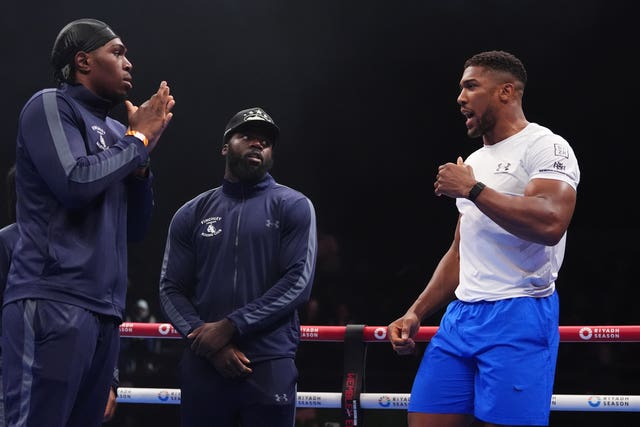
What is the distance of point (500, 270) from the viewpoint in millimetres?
2332

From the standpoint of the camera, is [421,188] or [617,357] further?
[421,188]

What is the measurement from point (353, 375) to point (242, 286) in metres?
0.56

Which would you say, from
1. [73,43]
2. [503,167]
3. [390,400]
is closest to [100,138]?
[73,43]

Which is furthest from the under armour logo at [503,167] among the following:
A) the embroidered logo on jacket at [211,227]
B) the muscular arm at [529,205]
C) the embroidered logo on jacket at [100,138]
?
the embroidered logo on jacket at [100,138]

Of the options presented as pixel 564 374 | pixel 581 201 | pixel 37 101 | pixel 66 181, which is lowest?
pixel 564 374

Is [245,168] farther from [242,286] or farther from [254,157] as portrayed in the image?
[242,286]

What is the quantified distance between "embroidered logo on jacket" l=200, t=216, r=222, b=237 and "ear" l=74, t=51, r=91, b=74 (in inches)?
31.9

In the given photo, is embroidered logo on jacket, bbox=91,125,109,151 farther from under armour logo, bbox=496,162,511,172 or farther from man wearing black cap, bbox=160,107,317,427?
under armour logo, bbox=496,162,511,172

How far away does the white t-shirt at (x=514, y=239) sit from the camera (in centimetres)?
229

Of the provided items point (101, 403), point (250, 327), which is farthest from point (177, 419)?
point (101, 403)

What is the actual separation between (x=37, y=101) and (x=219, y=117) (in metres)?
6.26

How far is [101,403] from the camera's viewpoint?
1989 mm

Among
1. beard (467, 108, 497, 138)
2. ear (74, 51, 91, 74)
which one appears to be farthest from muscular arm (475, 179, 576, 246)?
ear (74, 51, 91, 74)

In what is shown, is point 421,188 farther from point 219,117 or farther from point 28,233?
point 28,233
